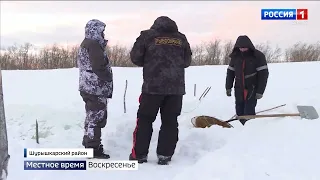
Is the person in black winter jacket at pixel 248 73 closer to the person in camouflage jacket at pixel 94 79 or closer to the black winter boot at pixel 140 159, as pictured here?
the black winter boot at pixel 140 159

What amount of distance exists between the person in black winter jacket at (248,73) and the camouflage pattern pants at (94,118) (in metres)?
2.31

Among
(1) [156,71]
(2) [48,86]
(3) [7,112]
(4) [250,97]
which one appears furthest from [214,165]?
(2) [48,86]

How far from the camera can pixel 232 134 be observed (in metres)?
4.98

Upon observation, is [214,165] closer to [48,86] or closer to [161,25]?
[161,25]

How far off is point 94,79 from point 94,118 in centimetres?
46

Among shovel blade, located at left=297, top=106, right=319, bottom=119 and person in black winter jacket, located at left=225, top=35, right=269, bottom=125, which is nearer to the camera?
shovel blade, located at left=297, top=106, right=319, bottom=119

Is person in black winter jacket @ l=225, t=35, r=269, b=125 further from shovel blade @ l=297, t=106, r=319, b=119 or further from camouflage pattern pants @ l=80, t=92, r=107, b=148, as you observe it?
camouflage pattern pants @ l=80, t=92, r=107, b=148

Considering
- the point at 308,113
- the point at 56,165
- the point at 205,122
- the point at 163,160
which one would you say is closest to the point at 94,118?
the point at 56,165

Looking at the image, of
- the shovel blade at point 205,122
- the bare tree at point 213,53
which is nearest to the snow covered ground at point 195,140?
the shovel blade at point 205,122

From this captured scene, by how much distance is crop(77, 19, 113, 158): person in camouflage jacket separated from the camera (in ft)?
14.6

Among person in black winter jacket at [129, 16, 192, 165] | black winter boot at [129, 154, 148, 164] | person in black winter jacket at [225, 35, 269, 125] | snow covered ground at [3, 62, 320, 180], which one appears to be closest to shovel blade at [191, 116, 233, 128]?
snow covered ground at [3, 62, 320, 180]

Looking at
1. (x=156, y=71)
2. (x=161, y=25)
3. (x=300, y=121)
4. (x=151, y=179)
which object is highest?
(x=161, y=25)

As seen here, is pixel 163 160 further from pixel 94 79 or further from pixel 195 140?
pixel 94 79

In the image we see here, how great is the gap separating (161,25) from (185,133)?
1714 millimetres
